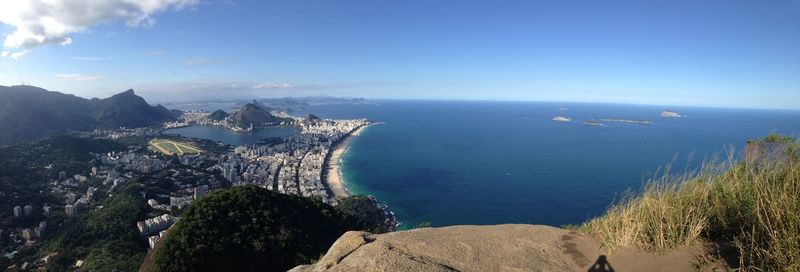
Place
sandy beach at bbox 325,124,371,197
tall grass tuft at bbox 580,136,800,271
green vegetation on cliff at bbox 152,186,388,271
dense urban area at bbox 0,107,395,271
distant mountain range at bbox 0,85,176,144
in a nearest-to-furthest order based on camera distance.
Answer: tall grass tuft at bbox 580,136,800,271 → green vegetation on cliff at bbox 152,186,388,271 → dense urban area at bbox 0,107,395,271 → sandy beach at bbox 325,124,371,197 → distant mountain range at bbox 0,85,176,144

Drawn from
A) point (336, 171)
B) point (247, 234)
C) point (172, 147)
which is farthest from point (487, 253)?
point (172, 147)

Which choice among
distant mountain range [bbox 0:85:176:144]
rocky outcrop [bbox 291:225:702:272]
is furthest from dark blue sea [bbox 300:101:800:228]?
distant mountain range [bbox 0:85:176:144]

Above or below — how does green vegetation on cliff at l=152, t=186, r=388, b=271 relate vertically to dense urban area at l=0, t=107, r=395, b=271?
above

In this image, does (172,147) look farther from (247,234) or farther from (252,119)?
(247,234)

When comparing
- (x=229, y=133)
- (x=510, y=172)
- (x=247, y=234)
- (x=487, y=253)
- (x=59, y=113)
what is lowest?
(x=229, y=133)

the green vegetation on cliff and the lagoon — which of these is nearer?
the green vegetation on cliff

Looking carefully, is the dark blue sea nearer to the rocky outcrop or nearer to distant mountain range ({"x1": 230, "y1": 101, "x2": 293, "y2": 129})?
the rocky outcrop

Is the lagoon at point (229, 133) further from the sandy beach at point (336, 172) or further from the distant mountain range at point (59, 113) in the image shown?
the sandy beach at point (336, 172)
